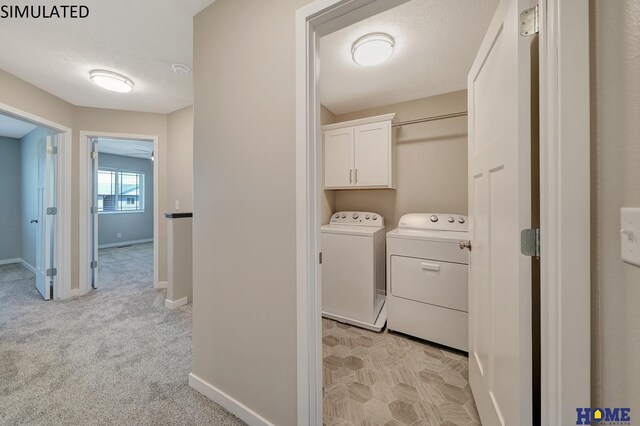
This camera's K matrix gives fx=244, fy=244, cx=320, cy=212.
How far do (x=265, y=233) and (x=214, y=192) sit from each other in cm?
46

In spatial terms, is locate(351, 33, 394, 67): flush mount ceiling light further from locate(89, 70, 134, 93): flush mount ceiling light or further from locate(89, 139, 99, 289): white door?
locate(89, 139, 99, 289): white door

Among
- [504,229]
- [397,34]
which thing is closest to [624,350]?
[504,229]

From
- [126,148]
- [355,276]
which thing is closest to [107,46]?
[355,276]

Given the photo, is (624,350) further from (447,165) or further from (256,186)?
(447,165)

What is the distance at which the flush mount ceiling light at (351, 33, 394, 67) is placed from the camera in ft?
5.58

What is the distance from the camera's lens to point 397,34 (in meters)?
1.69

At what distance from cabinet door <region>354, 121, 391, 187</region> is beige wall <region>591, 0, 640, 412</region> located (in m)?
1.93

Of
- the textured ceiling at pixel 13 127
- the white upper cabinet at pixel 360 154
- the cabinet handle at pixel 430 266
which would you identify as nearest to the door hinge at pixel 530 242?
the cabinet handle at pixel 430 266

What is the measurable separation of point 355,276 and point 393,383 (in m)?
0.93

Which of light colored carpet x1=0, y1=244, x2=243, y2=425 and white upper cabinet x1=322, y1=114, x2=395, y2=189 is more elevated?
white upper cabinet x1=322, y1=114, x2=395, y2=189

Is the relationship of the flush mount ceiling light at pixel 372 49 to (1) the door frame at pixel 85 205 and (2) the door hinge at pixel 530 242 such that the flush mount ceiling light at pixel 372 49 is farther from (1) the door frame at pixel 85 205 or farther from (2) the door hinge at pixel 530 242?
(1) the door frame at pixel 85 205

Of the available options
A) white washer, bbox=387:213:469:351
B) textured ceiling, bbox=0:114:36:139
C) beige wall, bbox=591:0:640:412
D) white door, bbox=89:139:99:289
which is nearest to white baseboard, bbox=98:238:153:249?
textured ceiling, bbox=0:114:36:139

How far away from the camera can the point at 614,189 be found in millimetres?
561

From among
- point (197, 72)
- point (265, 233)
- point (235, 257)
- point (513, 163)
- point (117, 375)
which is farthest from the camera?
point (117, 375)
